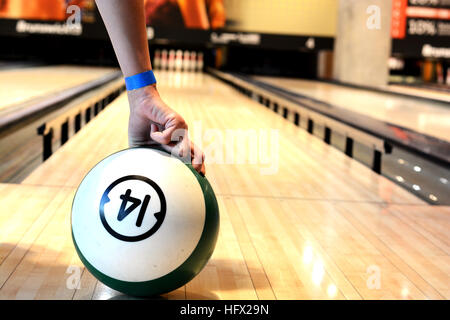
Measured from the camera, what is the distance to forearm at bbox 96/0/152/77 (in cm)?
131

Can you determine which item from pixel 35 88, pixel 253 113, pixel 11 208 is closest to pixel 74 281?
pixel 11 208

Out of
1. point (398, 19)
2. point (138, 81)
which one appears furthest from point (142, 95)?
point (398, 19)

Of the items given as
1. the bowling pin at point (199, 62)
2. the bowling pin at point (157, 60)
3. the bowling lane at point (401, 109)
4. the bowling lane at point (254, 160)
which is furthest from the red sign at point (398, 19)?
the bowling pin at point (157, 60)

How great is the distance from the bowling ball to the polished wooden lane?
97mm

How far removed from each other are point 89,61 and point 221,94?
5.75 meters

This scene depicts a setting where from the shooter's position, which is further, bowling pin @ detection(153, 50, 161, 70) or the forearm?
bowling pin @ detection(153, 50, 161, 70)

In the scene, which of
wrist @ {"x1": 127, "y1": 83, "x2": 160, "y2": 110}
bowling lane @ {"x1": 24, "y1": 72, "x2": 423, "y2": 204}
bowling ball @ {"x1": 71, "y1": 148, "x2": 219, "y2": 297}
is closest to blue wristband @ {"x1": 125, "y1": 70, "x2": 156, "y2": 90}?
wrist @ {"x1": 127, "y1": 83, "x2": 160, "y2": 110}

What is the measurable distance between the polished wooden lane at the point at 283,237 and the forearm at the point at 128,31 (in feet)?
1.57

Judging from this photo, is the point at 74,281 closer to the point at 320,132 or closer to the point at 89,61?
the point at 320,132

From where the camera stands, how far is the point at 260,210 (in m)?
2.39

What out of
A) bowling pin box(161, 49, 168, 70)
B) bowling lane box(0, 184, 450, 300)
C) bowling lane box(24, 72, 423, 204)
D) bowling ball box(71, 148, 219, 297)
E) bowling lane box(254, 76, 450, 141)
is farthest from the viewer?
bowling pin box(161, 49, 168, 70)

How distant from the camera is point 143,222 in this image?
4.14 feet

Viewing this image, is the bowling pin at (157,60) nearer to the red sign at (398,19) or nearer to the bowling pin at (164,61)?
the bowling pin at (164,61)

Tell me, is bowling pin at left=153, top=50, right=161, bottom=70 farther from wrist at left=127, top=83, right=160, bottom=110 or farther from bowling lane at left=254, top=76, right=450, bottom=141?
wrist at left=127, top=83, right=160, bottom=110
